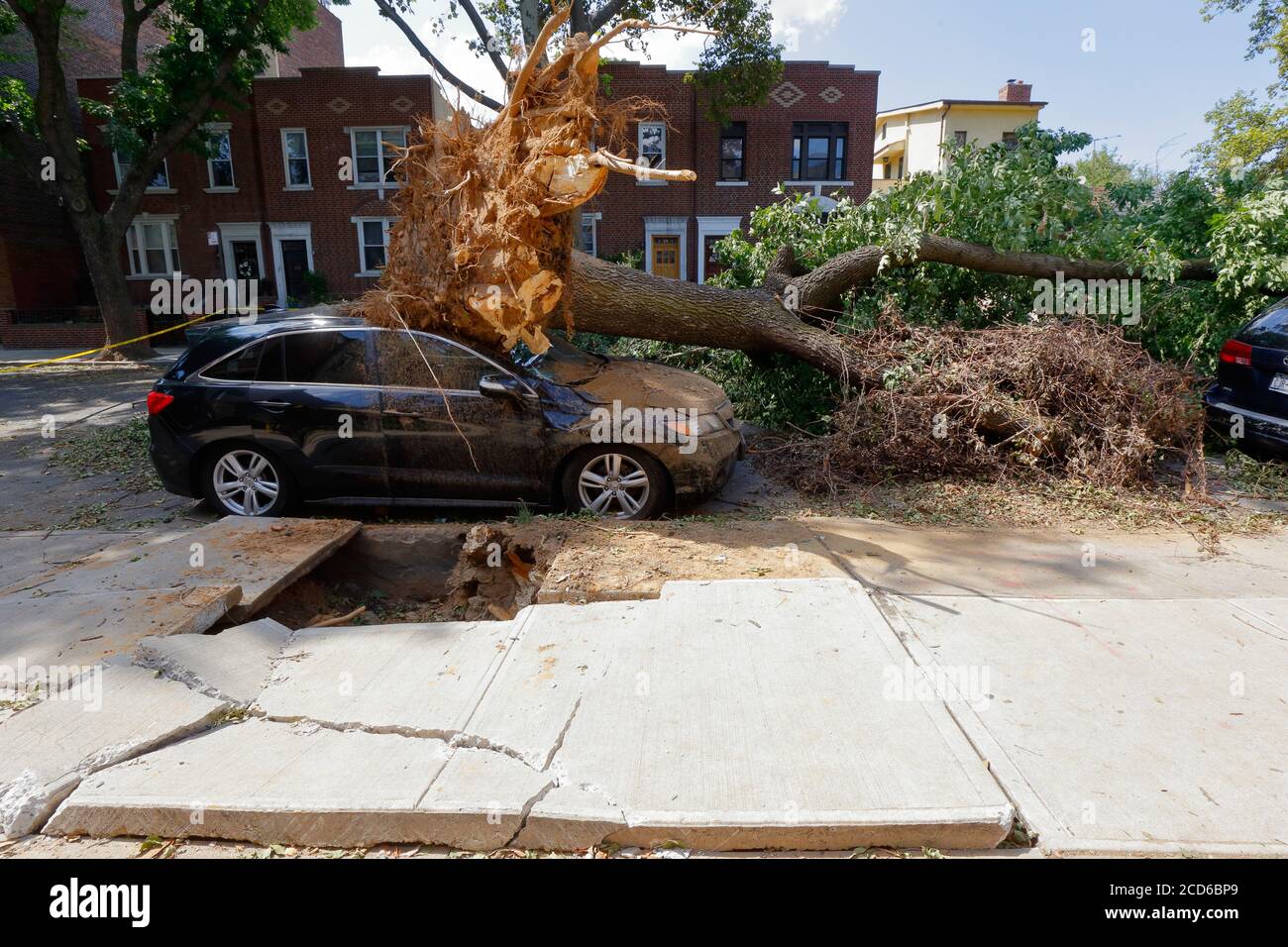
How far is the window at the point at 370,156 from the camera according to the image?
2544 centimetres

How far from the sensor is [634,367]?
7004 mm

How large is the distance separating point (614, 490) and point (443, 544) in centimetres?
140

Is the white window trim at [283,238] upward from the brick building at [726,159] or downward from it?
downward

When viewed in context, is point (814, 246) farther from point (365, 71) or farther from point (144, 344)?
point (365, 71)

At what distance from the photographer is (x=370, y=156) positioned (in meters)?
25.6

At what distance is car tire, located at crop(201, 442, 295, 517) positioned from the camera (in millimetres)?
6355

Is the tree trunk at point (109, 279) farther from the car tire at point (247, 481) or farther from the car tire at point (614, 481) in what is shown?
the car tire at point (614, 481)

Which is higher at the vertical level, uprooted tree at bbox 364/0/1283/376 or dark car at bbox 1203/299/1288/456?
uprooted tree at bbox 364/0/1283/376

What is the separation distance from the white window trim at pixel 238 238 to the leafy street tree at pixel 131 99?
654cm

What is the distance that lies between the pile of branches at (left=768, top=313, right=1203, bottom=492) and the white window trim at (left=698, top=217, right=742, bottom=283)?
1956 centimetres

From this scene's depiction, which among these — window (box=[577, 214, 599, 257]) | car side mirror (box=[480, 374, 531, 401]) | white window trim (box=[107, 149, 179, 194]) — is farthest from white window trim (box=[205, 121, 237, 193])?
car side mirror (box=[480, 374, 531, 401])

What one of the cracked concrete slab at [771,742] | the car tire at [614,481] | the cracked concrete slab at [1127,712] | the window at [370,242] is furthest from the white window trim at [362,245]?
the cracked concrete slab at [1127,712]

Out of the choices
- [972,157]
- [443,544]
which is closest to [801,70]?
[972,157]

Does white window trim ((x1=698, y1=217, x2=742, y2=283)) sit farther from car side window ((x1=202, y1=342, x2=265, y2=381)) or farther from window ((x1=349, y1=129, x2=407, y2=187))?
car side window ((x1=202, y1=342, x2=265, y2=381))
